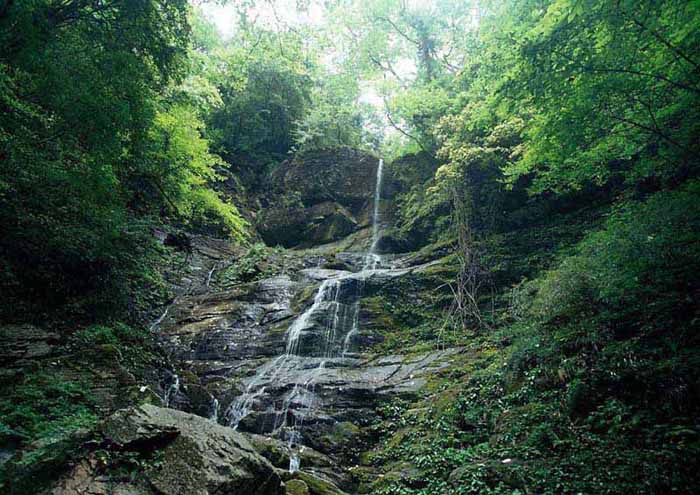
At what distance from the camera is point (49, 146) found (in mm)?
6102

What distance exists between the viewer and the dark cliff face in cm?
Result: 1888

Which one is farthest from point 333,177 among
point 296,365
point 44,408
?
point 44,408

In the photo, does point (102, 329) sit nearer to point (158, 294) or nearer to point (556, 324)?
→ point (158, 294)

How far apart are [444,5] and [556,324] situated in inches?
885

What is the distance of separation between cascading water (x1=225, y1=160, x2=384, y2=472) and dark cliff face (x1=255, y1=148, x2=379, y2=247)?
486cm

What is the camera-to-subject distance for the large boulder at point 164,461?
3.26 meters

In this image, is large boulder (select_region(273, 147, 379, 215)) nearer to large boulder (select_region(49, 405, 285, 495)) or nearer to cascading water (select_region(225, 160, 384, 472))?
cascading water (select_region(225, 160, 384, 472))

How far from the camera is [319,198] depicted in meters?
20.0

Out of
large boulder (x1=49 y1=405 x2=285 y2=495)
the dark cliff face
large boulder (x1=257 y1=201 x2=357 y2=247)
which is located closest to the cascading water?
large boulder (x1=49 y1=405 x2=285 y2=495)

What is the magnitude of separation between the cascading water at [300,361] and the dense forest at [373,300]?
5 centimetres

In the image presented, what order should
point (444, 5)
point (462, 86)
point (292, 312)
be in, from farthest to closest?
point (444, 5) < point (462, 86) < point (292, 312)

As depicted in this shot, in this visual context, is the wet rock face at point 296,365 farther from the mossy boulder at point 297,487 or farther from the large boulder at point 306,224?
the large boulder at point 306,224

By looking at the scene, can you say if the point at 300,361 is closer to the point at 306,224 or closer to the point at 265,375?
the point at 265,375

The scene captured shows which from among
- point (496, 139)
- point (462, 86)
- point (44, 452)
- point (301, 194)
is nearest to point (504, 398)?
point (44, 452)
